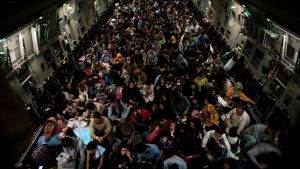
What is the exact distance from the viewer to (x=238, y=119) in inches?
279

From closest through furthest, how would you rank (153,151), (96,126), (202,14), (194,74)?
(153,151)
(96,126)
(194,74)
(202,14)

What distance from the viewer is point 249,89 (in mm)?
10844

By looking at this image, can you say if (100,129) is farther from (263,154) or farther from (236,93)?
(236,93)

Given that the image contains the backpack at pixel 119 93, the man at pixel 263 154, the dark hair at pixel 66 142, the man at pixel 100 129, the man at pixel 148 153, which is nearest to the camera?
the man at pixel 263 154

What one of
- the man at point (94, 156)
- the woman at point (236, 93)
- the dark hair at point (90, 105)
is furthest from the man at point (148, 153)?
the woman at point (236, 93)

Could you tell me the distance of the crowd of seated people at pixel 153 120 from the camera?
5.82 metres

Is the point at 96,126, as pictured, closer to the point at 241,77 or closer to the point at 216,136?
the point at 216,136

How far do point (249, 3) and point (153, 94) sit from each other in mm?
5523

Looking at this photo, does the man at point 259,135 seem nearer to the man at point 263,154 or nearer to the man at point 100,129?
the man at point 263,154

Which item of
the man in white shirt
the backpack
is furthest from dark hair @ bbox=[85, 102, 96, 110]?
the man in white shirt

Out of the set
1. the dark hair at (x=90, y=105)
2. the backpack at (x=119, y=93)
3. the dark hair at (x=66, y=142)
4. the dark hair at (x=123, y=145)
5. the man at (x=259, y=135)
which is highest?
the dark hair at (x=66, y=142)

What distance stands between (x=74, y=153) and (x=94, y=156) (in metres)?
0.45

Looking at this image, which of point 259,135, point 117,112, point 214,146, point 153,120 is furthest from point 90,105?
point 259,135

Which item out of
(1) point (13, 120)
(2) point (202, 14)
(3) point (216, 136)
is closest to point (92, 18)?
(2) point (202, 14)
